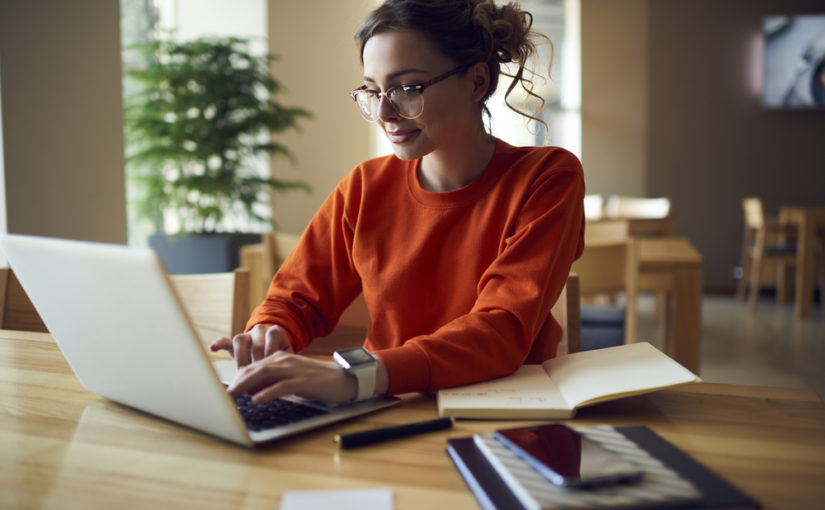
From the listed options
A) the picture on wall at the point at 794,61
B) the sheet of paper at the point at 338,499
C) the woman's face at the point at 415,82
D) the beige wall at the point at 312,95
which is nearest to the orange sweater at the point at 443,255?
the woman's face at the point at 415,82

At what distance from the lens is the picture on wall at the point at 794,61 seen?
5.93 m

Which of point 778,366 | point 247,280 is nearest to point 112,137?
point 247,280

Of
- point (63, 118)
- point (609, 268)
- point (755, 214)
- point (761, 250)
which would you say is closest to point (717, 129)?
point (755, 214)

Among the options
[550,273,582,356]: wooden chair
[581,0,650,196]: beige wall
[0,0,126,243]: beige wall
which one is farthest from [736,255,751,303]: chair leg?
[550,273,582,356]: wooden chair

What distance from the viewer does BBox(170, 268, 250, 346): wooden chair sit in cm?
133

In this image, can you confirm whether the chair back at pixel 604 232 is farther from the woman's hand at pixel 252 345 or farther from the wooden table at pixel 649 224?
the woman's hand at pixel 252 345

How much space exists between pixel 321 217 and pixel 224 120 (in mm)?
2364

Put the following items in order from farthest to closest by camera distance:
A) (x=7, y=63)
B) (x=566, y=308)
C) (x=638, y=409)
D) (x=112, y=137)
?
(x=112, y=137) → (x=7, y=63) → (x=566, y=308) → (x=638, y=409)

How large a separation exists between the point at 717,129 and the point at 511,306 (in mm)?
5981

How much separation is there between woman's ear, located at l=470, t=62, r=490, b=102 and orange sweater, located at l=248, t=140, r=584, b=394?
99 millimetres

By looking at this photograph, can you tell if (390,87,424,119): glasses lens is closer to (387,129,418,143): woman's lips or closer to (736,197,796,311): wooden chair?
(387,129,418,143): woman's lips

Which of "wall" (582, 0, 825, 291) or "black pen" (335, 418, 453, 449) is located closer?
"black pen" (335, 418, 453, 449)

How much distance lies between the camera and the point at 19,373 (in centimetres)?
95

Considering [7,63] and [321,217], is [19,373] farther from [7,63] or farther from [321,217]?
[7,63]
